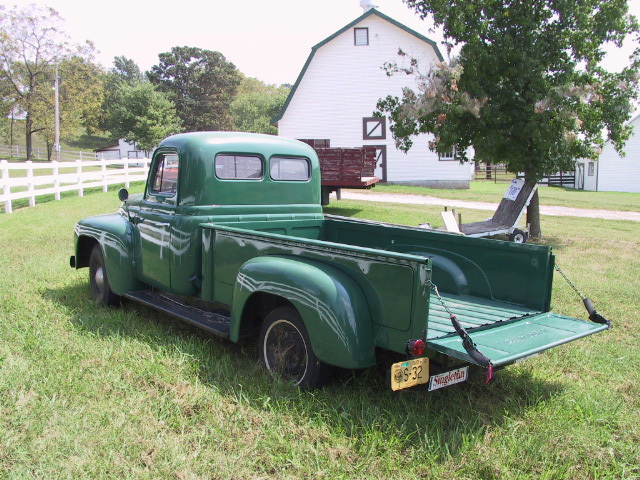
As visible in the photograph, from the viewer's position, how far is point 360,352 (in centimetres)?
341

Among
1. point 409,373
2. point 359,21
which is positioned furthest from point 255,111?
point 409,373

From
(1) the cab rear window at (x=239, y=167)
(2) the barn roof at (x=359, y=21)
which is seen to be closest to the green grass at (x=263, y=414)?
(1) the cab rear window at (x=239, y=167)

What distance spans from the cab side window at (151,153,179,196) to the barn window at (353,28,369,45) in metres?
23.8

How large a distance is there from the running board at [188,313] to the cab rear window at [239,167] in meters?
1.22

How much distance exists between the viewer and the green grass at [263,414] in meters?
3.04

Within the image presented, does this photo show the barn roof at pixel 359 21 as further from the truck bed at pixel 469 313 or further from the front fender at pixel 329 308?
the front fender at pixel 329 308

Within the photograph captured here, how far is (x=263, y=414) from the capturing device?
3523 millimetres

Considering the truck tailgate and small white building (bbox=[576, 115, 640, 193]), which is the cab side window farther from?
small white building (bbox=[576, 115, 640, 193])

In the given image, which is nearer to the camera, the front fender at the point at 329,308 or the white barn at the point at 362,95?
the front fender at the point at 329,308

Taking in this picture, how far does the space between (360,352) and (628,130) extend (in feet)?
34.1

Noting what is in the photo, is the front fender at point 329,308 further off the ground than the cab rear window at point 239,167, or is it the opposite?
the cab rear window at point 239,167

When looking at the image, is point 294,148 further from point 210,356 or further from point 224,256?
point 210,356

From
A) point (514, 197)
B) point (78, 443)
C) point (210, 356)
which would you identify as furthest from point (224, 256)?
point (514, 197)

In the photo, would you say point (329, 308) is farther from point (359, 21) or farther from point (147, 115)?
point (147, 115)
